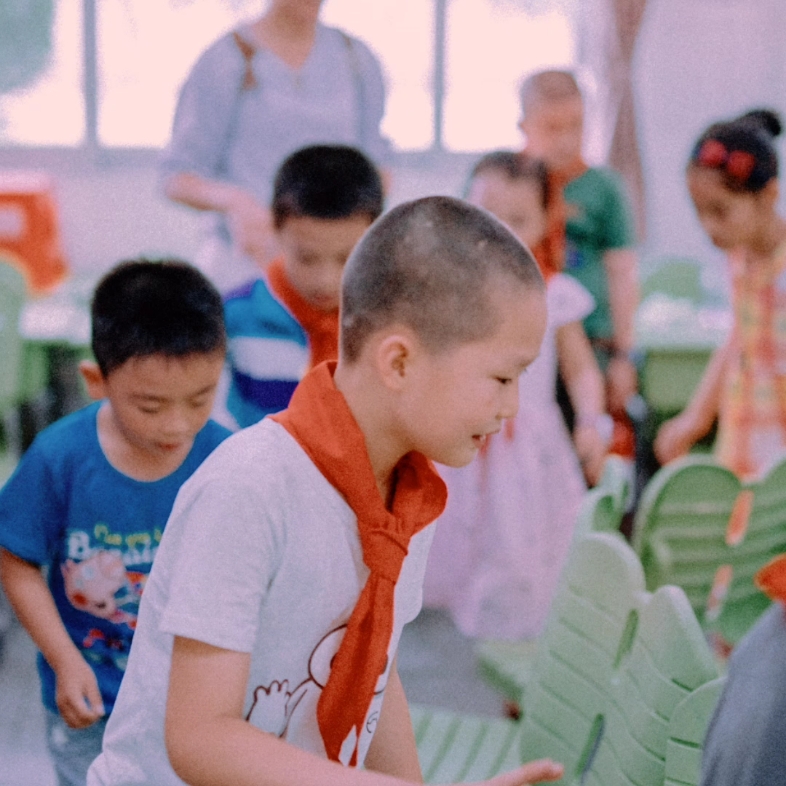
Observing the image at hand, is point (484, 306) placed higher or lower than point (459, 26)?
lower

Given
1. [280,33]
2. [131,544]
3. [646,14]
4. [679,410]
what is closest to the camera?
[131,544]

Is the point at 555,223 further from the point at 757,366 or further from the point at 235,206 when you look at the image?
the point at 235,206

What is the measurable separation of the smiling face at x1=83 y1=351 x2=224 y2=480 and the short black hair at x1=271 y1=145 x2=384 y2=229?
1.92 ft

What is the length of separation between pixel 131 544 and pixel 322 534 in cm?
49

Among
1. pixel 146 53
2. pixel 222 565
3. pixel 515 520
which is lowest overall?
pixel 515 520

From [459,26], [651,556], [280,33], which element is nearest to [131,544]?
[651,556]

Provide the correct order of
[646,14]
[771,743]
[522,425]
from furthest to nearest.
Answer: [646,14] < [522,425] < [771,743]

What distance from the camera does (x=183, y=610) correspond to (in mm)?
875

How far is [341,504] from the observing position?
38.3 inches

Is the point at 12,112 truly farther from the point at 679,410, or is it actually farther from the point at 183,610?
the point at 183,610

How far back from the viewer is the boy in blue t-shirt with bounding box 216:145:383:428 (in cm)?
192

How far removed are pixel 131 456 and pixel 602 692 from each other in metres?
0.69

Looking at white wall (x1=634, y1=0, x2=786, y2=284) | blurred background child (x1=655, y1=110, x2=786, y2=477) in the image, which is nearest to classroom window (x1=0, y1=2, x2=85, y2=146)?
white wall (x1=634, y1=0, x2=786, y2=284)

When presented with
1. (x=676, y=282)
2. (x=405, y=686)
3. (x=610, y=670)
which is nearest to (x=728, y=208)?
(x=610, y=670)
